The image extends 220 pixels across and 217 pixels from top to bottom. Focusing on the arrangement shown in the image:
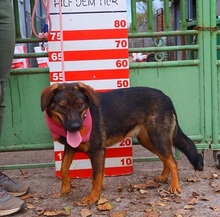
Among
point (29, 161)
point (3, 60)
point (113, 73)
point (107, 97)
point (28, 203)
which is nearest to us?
point (3, 60)

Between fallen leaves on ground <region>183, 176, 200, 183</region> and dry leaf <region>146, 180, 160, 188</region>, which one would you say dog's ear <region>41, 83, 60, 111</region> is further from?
fallen leaves on ground <region>183, 176, 200, 183</region>

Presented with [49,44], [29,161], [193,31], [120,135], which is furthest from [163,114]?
[29,161]

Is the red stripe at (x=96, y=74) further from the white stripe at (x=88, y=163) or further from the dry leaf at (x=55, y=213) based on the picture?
the dry leaf at (x=55, y=213)

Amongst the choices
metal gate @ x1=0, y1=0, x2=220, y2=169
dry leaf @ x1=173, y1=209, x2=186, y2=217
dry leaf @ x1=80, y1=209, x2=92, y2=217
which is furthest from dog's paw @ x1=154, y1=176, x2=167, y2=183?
dry leaf @ x1=80, y1=209, x2=92, y2=217

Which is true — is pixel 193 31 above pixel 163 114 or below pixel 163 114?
above

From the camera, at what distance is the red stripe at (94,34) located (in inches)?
165

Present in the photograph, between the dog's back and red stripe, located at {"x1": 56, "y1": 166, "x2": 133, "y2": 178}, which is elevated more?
the dog's back

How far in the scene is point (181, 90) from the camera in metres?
4.55

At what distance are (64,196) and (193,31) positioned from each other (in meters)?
2.26

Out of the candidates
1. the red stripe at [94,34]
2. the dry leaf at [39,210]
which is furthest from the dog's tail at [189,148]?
the dry leaf at [39,210]

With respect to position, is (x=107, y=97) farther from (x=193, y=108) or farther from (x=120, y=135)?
(x=193, y=108)

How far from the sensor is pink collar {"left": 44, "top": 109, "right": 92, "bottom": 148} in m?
3.50

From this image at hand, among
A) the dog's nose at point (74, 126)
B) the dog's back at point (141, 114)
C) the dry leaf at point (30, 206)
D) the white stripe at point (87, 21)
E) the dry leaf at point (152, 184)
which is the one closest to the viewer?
the dog's nose at point (74, 126)

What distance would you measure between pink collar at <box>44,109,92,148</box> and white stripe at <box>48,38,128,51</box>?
88 cm
